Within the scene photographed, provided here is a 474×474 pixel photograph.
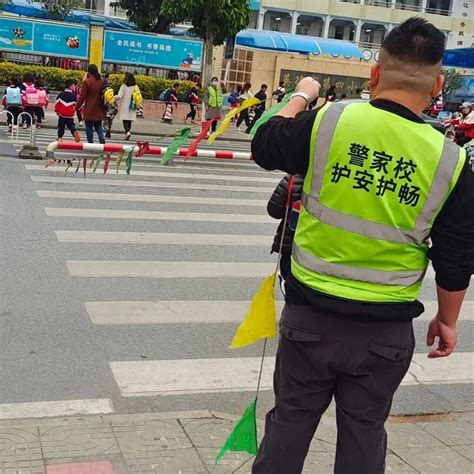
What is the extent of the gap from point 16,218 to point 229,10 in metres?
14.4

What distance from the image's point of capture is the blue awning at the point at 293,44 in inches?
1496

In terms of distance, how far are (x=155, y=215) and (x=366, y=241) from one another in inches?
260

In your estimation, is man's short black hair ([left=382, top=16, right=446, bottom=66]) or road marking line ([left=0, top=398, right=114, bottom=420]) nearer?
man's short black hair ([left=382, top=16, right=446, bottom=66])

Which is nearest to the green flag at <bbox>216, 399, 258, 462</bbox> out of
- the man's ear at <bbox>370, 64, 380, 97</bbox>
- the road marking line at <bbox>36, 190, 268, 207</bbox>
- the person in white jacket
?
the man's ear at <bbox>370, 64, 380, 97</bbox>

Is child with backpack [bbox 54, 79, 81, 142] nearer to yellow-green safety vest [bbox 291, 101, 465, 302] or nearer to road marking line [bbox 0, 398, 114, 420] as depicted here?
road marking line [bbox 0, 398, 114, 420]

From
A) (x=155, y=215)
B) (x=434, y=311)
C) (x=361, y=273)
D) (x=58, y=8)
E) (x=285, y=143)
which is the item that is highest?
(x=58, y=8)

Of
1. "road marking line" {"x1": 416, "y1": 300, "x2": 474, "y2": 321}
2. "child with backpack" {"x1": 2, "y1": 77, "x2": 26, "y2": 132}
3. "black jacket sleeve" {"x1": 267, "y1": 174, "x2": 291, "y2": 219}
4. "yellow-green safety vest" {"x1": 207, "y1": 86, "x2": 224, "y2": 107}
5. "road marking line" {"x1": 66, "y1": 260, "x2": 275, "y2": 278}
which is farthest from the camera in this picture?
"yellow-green safety vest" {"x1": 207, "y1": 86, "x2": 224, "y2": 107}

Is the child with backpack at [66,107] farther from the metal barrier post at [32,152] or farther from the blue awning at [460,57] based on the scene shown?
the blue awning at [460,57]

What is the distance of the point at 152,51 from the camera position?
992 inches

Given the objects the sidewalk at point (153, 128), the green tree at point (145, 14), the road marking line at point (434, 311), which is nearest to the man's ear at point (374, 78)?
the road marking line at point (434, 311)

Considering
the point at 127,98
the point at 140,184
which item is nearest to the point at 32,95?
the point at 127,98

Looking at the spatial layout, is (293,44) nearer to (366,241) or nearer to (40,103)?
(40,103)

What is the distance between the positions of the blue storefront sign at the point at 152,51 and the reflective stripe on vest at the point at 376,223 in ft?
77.7

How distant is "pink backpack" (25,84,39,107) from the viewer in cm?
1728
